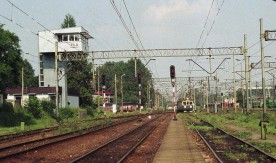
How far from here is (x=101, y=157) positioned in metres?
17.5

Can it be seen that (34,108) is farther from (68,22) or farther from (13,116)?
(68,22)

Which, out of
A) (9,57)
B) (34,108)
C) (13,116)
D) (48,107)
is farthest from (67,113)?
(9,57)

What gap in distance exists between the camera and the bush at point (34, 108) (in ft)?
178

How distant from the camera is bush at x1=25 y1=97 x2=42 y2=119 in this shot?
54.2m

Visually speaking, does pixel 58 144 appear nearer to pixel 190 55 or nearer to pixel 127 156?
pixel 127 156

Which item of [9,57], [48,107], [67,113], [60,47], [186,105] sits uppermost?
[60,47]

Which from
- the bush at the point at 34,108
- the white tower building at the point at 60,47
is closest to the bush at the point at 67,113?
the bush at the point at 34,108

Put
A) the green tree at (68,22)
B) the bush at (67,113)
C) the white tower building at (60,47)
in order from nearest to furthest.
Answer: the bush at (67,113) → the white tower building at (60,47) → the green tree at (68,22)

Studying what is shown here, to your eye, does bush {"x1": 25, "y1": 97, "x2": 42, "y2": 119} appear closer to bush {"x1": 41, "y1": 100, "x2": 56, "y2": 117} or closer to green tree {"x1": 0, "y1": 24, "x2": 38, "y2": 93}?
bush {"x1": 41, "y1": 100, "x2": 56, "y2": 117}

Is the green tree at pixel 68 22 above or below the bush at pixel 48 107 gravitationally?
above

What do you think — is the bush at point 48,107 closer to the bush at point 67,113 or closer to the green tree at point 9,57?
the bush at point 67,113

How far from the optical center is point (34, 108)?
54.2m

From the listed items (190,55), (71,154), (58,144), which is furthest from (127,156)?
(190,55)

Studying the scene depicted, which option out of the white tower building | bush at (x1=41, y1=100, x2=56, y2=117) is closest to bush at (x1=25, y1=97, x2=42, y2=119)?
bush at (x1=41, y1=100, x2=56, y2=117)
